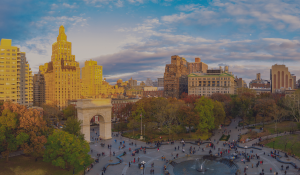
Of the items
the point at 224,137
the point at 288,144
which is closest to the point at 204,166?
the point at 224,137

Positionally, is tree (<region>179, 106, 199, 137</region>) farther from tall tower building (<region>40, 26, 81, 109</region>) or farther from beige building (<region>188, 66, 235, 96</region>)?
tall tower building (<region>40, 26, 81, 109</region>)

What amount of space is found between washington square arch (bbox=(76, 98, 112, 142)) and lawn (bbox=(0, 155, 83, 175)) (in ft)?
52.9

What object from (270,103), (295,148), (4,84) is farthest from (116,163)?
(4,84)

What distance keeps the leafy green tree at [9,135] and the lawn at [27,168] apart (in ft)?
7.23

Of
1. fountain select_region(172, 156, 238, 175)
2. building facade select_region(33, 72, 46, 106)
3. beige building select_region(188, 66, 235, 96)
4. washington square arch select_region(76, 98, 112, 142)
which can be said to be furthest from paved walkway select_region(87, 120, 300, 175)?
building facade select_region(33, 72, 46, 106)

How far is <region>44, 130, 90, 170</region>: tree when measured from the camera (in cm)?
3856

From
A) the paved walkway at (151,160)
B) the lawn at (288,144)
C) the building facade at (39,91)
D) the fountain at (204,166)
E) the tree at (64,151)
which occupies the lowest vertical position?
the fountain at (204,166)

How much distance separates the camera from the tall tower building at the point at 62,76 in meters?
139

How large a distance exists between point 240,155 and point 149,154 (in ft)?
71.9

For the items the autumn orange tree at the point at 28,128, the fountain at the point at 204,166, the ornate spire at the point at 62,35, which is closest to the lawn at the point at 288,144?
the fountain at the point at 204,166

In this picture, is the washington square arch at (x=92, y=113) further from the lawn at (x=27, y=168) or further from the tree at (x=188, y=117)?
the tree at (x=188, y=117)

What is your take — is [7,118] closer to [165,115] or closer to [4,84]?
[165,115]

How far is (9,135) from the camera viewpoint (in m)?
41.7

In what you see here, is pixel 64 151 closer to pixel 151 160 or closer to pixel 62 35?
pixel 151 160
